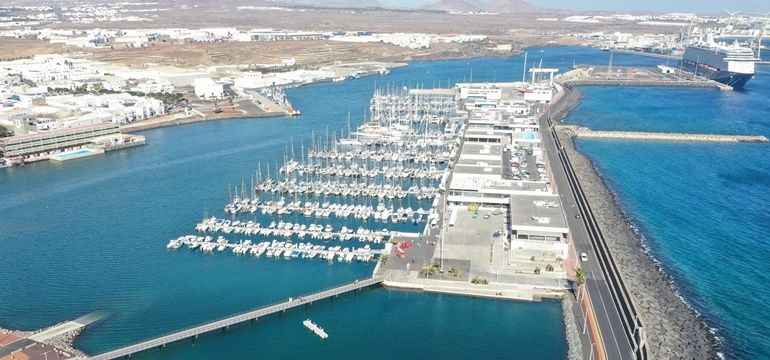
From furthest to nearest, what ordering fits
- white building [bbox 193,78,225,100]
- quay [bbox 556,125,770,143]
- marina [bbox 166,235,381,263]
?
white building [bbox 193,78,225,100] < quay [bbox 556,125,770,143] < marina [bbox 166,235,381,263]

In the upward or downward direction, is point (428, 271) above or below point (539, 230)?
below

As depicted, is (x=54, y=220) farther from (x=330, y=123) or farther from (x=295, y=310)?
(x=330, y=123)

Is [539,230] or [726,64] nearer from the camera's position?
[539,230]

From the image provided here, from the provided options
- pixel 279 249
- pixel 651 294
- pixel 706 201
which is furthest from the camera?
pixel 706 201

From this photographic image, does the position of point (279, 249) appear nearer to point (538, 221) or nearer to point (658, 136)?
point (538, 221)

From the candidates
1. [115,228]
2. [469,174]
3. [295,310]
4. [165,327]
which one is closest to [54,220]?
[115,228]

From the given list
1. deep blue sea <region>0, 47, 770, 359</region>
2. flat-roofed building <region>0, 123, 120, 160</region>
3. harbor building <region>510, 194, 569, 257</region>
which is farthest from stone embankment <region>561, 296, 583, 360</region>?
flat-roofed building <region>0, 123, 120, 160</region>

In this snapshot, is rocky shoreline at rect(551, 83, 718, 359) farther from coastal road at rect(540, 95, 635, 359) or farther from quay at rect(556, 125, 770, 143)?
quay at rect(556, 125, 770, 143)

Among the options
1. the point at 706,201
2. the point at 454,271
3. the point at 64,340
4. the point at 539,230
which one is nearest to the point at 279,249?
the point at 454,271
